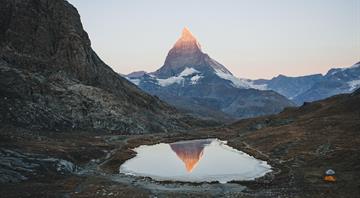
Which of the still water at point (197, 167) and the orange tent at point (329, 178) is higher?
the still water at point (197, 167)

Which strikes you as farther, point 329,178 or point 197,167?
point 197,167

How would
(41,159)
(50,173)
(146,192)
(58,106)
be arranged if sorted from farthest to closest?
(58,106)
(41,159)
(50,173)
(146,192)

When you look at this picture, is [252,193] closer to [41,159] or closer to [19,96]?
[41,159]

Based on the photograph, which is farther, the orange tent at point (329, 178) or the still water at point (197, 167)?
the still water at point (197, 167)

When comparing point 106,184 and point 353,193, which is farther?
point 106,184

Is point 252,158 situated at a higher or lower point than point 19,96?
lower

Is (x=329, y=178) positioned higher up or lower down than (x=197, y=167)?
lower down

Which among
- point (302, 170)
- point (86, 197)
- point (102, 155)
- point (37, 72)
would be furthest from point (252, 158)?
point (37, 72)

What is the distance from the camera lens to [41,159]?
7631 cm

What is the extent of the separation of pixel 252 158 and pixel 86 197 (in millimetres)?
59923

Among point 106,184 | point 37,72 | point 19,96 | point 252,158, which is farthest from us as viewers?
point 37,72

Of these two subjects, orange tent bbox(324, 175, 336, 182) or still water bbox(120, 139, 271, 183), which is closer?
orange tent bbox(324, 175, 336, 182)

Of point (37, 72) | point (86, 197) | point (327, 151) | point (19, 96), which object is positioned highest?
point (37, 72)

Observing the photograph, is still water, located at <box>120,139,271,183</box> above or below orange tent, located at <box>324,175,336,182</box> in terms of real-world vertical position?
above
